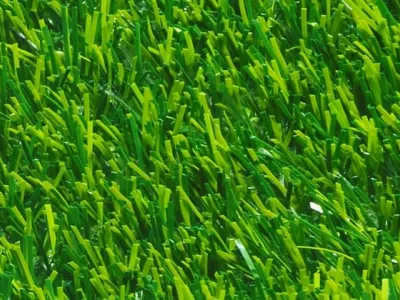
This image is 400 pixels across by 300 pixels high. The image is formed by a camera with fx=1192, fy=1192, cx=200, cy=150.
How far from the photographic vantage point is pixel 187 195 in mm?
2441

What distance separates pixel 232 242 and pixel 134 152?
1.28 ft

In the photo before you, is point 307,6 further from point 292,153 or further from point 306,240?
point 306,240

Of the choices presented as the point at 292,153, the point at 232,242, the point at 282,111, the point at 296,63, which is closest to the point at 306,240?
the point at 232,242

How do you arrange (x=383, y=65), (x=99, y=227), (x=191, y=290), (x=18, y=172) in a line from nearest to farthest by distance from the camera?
(x=191, y=290) → (x=99, y=227) → (x=18, y=172) → (x=383, y=65)

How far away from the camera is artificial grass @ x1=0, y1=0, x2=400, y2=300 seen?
2.27 metres

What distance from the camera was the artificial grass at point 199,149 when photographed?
227cm

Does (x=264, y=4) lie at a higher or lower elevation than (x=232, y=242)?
higher

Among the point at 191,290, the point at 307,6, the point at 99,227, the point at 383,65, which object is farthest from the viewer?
the point at 307,6

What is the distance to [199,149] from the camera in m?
2.54

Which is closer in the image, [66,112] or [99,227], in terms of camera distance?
[99,227]

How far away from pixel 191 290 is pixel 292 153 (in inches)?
19.3

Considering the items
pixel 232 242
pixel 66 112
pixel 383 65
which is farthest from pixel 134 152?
pixel 383 65

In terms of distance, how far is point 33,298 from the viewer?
2.22 meters

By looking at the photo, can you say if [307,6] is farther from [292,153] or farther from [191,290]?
[191,290]
